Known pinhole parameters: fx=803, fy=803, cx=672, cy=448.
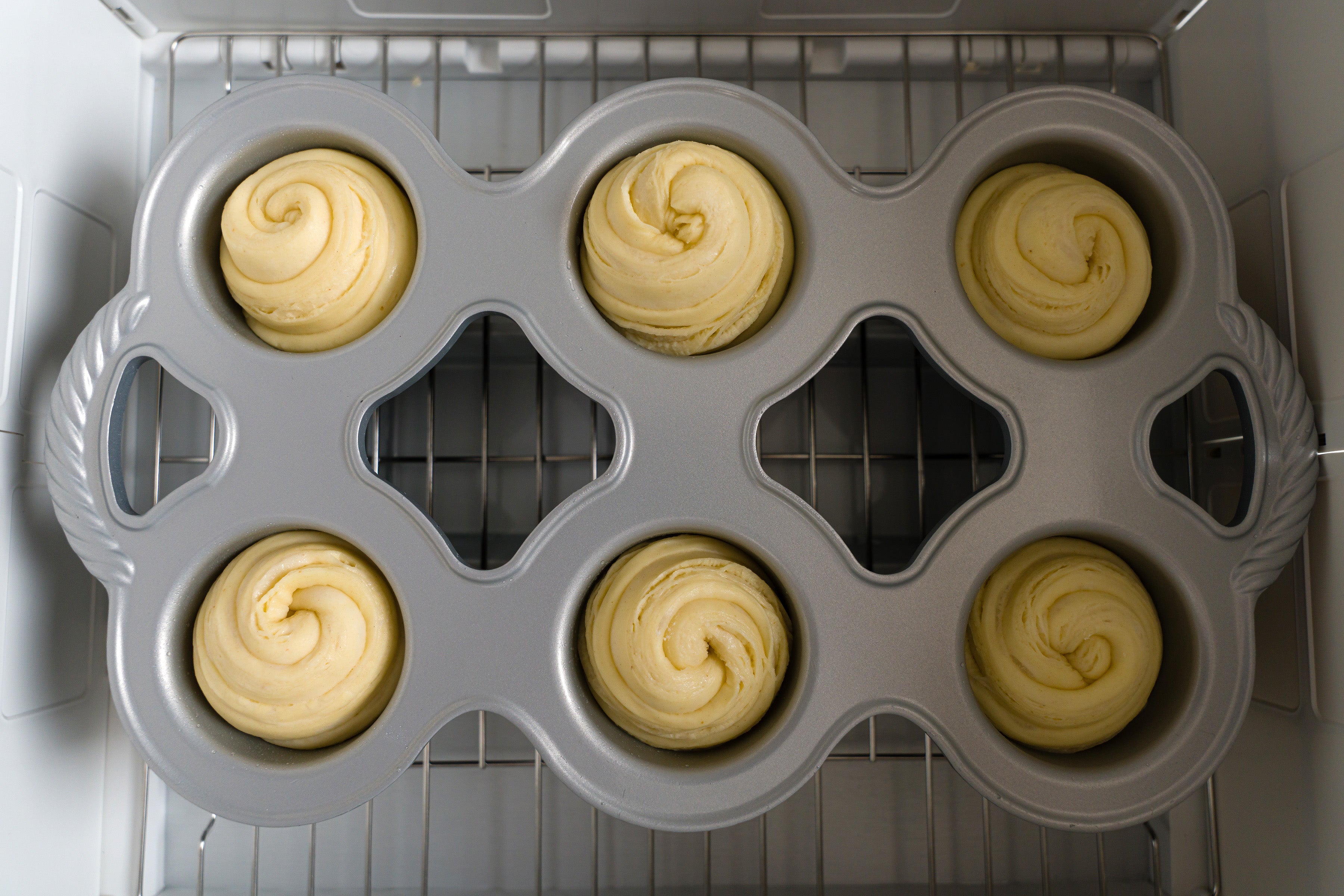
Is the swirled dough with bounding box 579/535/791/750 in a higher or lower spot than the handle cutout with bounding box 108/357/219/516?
lower

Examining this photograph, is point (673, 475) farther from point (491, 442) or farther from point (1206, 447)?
point (1206, 447)

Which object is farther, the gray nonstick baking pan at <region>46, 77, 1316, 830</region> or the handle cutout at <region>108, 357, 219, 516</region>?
the handle cutout at <region>108, 357, 219, 516</region>

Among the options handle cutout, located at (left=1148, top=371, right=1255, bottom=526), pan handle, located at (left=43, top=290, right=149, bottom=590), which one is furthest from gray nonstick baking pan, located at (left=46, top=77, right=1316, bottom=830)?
handle cutout, located at (left=1148, top=371, right=1255, bottom=526)

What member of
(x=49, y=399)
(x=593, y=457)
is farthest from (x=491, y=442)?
(x=49, y=399)

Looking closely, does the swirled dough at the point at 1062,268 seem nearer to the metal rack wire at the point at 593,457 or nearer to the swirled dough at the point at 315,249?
the metal rack wire at the point at 593,457

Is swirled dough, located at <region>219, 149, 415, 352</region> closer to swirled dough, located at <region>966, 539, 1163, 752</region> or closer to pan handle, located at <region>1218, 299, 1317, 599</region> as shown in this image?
swirled dough, located at <region>966, 539, 1163, 752</region>

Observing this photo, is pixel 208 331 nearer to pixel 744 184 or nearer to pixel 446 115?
pixel 446 115

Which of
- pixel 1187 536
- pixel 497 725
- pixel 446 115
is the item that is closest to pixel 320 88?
pixel 446 115
